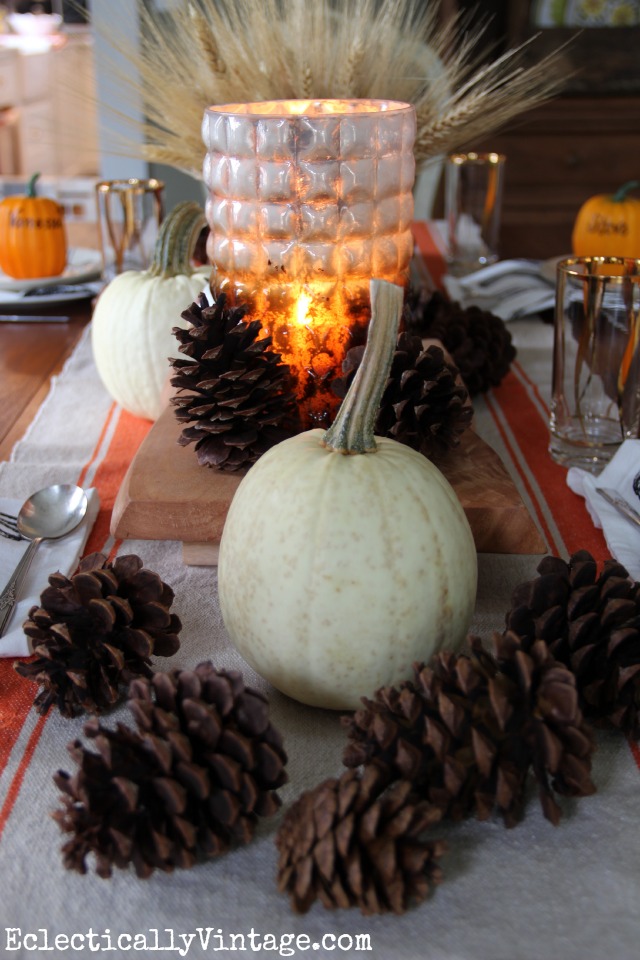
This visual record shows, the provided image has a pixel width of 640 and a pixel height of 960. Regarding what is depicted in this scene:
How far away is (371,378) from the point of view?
469 millimetres

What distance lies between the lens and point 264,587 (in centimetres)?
46

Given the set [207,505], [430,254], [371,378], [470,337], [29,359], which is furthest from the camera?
[430,254]

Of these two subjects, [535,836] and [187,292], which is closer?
[535,836]

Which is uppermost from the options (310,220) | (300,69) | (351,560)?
(300,69)

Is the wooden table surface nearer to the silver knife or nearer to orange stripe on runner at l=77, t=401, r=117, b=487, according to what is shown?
orange stripe on runner at l=77, t=401, r=117, b=487

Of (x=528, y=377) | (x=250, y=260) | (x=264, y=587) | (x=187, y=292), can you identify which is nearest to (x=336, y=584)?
(x=264, y=587)

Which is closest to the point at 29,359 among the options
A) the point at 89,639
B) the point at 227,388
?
the point at 227,388

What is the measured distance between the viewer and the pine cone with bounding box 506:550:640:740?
1.51 feet

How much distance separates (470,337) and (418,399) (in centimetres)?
33

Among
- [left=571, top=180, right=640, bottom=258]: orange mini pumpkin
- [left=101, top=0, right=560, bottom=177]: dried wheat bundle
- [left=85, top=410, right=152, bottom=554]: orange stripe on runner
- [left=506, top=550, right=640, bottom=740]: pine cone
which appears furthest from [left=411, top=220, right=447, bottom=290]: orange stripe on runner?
[left=506, top=550, right=640, bottom=740]: pine cone

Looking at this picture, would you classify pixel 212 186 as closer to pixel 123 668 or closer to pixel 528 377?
pixel 123 668

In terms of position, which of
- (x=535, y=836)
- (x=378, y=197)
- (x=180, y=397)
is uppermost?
(x=378, y=197)

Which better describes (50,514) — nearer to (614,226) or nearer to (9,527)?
(9,527)

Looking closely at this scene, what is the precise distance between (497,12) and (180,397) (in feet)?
8.46
